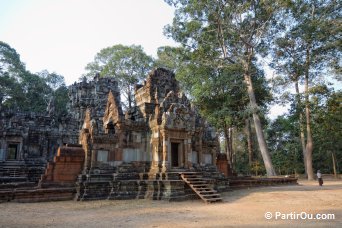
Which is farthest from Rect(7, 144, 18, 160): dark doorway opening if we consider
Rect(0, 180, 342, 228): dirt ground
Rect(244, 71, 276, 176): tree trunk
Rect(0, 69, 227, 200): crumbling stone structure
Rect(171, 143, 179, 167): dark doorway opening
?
Rect(244, 71, 276, 176): tree trunk

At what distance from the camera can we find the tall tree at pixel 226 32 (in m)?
21.9

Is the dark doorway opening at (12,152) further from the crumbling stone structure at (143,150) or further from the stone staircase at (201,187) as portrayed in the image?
the stone staircase at (201,187)

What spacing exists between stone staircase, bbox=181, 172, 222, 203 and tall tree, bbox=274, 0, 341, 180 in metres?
14.3

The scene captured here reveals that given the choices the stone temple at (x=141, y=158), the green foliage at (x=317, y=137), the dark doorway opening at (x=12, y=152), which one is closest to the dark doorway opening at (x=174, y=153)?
the stone temple at (x=141, y=158)

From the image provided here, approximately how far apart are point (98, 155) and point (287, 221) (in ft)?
30.9

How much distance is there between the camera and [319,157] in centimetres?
3675

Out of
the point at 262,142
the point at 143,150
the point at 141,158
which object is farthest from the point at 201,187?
the point at 262,142

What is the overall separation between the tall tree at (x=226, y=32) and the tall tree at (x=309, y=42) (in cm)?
228

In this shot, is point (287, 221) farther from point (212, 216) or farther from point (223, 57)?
point (223, 57)

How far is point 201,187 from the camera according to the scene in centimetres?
1219

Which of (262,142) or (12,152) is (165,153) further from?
(12,152)

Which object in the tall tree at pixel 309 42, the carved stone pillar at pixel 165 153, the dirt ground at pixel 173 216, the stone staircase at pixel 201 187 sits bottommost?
the dirt ground at pixel 173 216

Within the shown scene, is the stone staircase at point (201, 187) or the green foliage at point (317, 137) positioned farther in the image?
the green foliage at point (317, 137)

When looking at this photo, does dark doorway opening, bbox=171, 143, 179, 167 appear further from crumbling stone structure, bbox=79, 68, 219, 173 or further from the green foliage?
the green foliage
